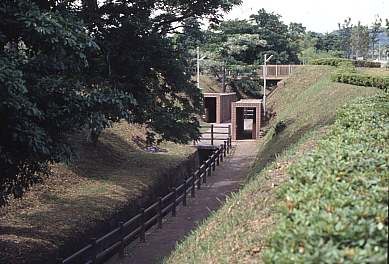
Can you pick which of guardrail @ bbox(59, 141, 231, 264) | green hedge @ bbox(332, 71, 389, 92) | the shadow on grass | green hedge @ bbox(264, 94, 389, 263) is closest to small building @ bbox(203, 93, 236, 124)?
green hedge @ bbox(332, 71, 389, 92)

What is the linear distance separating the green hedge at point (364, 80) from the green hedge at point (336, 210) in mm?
16401

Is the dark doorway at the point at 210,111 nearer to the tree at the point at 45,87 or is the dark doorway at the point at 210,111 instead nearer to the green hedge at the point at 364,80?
the green hedge at the point at 364,80

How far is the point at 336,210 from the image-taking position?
3.36 m

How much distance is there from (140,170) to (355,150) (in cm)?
1257

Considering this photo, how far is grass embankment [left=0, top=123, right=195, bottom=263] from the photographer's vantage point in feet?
32.3

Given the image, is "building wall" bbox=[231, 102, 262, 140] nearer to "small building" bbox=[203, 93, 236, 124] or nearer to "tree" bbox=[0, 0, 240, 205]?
"small building" bbox=[203, 93, 236, 124]

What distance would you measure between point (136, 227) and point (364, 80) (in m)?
14.5

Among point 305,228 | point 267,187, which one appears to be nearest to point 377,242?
point 305,228

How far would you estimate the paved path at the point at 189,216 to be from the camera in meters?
11.0

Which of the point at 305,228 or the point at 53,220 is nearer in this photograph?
the point at 305,228

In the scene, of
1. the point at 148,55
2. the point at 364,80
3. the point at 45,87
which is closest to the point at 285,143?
the point at 148,55

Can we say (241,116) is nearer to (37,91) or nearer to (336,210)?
(37,91)

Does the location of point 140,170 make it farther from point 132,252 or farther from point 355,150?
point 355,150

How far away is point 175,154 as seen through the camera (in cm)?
2172
